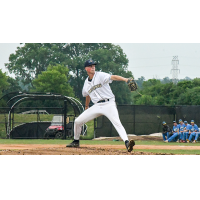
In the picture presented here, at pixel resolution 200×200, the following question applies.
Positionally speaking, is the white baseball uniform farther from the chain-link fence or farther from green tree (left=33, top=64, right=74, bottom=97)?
green tree (left=33, top=64, right=74, bottom=97)

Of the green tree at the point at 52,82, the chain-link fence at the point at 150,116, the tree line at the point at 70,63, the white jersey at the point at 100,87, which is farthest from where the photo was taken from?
the tree line at the point at 70,63

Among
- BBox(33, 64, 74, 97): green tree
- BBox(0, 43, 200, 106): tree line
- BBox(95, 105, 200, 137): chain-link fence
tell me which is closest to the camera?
BBox(95, 105, 200, 137): chain-link fence

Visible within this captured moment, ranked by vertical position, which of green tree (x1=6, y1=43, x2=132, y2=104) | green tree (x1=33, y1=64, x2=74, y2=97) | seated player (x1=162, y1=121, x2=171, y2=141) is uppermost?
green tree (x1=6, y1=43, x2=132, y2=104)

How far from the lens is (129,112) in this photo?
22156 millimetres

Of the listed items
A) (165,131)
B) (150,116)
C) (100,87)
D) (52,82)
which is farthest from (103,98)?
(52,82)

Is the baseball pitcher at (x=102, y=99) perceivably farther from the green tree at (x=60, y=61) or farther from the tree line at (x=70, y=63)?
the green tree at (x=60, y=61)

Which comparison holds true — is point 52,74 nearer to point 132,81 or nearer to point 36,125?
point 36,125

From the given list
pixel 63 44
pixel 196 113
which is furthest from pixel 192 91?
pixel 63 44

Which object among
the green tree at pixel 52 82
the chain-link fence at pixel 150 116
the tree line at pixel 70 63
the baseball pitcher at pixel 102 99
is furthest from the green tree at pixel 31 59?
the baseball pitcher at pixel 102 99

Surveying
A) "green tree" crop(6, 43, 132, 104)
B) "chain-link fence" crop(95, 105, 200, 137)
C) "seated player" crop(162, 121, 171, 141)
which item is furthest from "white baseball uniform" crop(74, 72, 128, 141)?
"green tree" crop(6, 43, 132, 104)

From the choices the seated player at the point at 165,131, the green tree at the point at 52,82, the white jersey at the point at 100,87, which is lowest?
the seated player at the point at 165,131

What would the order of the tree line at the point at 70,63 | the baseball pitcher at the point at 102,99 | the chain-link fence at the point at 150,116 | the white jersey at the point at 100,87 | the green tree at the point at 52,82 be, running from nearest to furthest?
the baseball pitcher at the point at 102,99, the white jersey at the point at 100,87, the chain-link fence at the point at 150,116, the green tree at the point at 52,82, the tree line at the point at 70,63

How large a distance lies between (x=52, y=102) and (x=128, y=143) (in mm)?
47041

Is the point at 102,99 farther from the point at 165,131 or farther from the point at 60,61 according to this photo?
the point at 60,61
